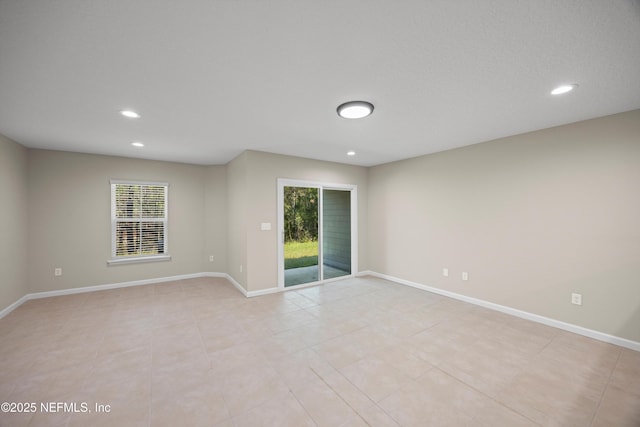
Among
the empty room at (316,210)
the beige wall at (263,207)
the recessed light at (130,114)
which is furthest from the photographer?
the beige wall at (263,207)

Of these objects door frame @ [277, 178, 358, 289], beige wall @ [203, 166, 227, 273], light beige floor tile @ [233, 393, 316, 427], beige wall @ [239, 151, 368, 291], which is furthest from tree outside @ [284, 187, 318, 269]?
light beige floor tile @ [233, 393, 316, 427]

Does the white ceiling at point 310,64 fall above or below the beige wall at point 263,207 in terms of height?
above

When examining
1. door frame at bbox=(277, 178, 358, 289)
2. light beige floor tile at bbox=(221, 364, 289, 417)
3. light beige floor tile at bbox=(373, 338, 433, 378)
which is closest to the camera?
light beige floor tile at bbox=(221, 364, 289, 417)

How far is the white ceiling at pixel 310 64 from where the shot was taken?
51.2 inches

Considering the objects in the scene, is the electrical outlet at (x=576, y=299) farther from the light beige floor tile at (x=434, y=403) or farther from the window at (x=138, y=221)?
the window at (x=138, y=221)

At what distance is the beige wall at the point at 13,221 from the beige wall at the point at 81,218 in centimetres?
15

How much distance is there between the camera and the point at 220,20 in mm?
1343

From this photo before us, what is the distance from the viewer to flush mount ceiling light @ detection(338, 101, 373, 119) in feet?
A: 7.79

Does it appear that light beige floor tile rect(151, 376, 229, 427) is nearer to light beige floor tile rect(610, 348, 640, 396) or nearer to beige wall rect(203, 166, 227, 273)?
light beige floor tile rect(610, 348, 640, 396)

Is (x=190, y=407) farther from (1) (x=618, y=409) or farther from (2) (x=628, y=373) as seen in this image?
(2) (x=628, y=373)

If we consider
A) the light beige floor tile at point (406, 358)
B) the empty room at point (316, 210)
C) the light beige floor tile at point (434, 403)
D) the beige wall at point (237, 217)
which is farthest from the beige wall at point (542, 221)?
the beige wall at point (237, 217)

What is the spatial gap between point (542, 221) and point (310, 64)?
3451mm

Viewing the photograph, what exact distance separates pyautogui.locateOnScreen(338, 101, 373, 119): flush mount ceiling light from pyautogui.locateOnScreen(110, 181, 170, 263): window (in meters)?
4.19

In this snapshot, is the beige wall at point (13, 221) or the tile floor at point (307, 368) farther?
the beige wall at point (13, 221)
